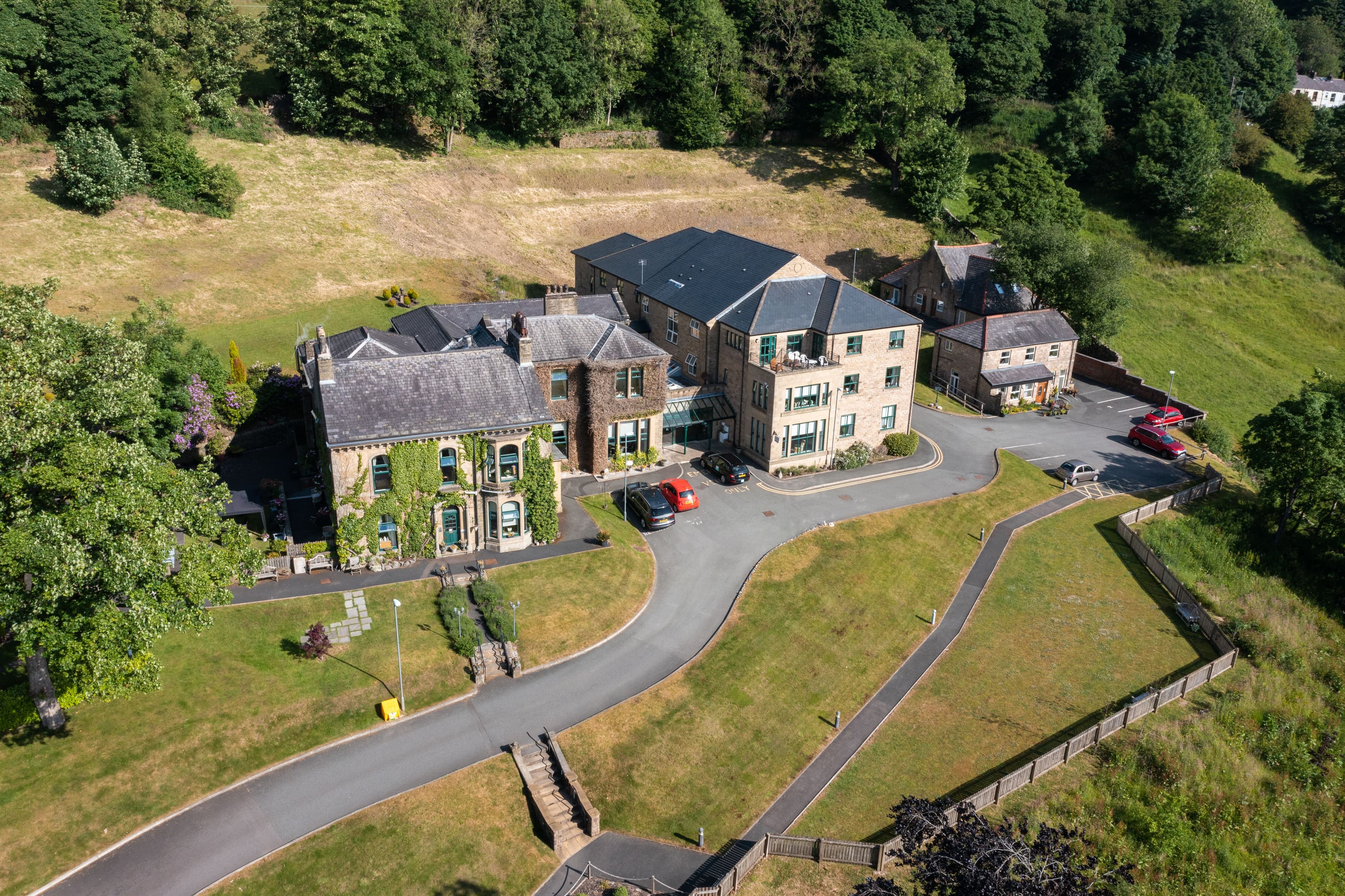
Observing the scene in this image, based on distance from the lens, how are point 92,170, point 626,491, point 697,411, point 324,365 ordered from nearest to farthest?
point 324,365 → point 626,491 → point 697,411 → point 92,170

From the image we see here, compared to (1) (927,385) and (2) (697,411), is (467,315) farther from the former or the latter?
(1) (927,385)

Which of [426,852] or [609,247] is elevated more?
[609,247]

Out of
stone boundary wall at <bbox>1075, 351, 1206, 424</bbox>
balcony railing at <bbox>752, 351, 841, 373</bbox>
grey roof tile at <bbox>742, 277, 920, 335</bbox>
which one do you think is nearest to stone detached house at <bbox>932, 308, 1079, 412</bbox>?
stone boundary wall at <bbox>1075, 351, 1206, 424</bbox>

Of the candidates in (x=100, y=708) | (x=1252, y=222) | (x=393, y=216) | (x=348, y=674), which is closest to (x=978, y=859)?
(x=348, y=674)

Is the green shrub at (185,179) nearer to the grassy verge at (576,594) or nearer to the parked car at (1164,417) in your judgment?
the grassy verge at (576,594)

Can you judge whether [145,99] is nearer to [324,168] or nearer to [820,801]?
[324,168]

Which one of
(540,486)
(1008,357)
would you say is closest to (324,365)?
(540,486)

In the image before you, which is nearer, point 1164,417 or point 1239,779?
point 1239,779
